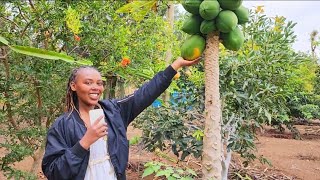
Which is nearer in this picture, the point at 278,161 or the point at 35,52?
the point at 35,52

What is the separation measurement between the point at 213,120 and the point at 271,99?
1713mm

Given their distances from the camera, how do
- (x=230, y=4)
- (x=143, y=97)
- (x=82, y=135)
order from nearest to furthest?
(x=82, y=135)
(x=230, y=4)
(x=143, y=97)

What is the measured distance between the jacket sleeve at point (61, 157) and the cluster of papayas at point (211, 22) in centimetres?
77

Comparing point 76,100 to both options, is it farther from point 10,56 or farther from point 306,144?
point 306,144

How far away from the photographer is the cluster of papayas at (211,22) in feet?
6.49

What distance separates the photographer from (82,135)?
1.93 meters

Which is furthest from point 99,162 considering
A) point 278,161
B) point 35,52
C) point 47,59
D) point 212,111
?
point 278,161

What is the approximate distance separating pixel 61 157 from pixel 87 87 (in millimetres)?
398

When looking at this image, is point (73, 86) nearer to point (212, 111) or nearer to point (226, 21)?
point (212, 111)

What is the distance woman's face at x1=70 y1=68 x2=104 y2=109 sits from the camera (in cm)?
201

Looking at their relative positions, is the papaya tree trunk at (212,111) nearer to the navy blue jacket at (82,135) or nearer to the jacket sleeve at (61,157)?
the navy blue jacket at (82,135)

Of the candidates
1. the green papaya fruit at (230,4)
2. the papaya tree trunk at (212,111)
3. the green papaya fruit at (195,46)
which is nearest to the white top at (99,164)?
the papaya tree trunk at (212,111)

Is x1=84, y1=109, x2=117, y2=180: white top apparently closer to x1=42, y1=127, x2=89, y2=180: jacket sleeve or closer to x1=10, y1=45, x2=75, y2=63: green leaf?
x1=42, y1=127, x2=89, y2=180: jacket sleeve

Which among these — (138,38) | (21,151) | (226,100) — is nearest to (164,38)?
(138,38)
